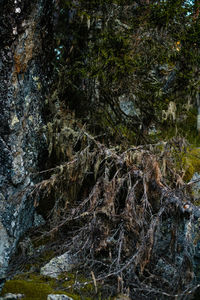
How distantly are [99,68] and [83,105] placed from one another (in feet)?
2.51

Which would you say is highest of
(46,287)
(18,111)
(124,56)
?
(124,56)

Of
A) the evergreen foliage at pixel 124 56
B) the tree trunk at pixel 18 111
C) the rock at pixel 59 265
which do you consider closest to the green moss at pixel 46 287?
the rock at pixel 59 265

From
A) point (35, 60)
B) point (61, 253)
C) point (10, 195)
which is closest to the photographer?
point (61, 253)

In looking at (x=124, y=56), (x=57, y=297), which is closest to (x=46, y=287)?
(x=57, y=297)

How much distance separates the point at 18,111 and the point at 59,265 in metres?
2.20

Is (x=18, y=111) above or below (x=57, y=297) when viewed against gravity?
above

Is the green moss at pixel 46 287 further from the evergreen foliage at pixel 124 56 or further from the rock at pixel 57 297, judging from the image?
the evergreen foliage at pixel 124 56

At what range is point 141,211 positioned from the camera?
3830 mm

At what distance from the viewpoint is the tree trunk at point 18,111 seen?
4.33m

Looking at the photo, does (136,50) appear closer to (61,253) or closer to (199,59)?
(199,59)

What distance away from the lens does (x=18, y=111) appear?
4512mm

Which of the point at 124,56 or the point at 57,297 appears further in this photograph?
the point at 124,56

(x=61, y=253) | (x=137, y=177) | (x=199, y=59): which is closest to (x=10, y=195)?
(x=61, y=253)

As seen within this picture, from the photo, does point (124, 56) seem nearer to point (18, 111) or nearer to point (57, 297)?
point (18, 111)
